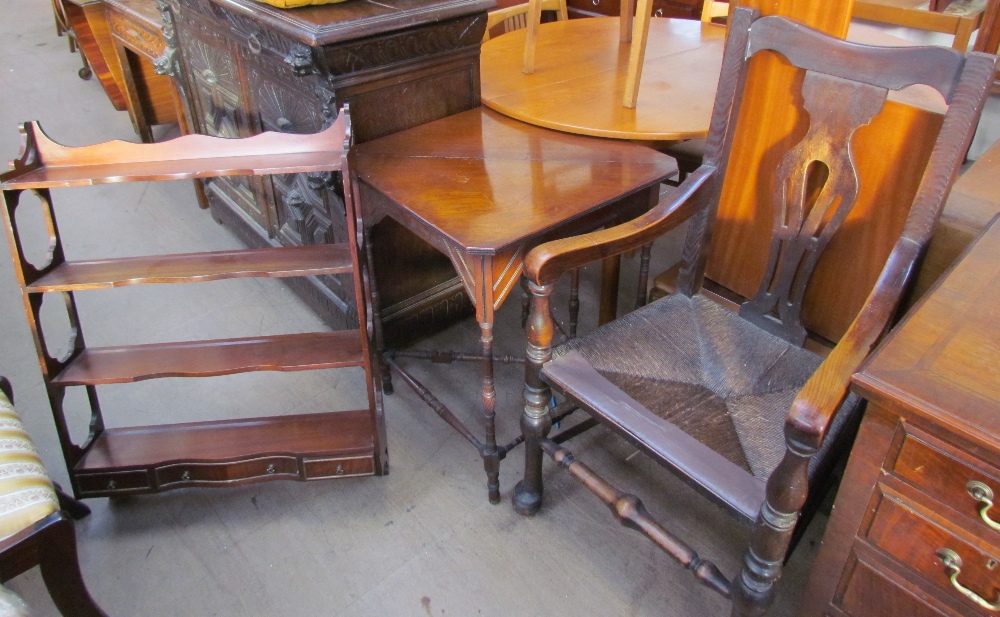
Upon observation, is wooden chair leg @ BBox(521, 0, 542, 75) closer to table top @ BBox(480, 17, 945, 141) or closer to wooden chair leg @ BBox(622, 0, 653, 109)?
table top @ BBox(480, 17, 945, 141)

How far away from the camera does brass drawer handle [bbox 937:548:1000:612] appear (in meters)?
0.99

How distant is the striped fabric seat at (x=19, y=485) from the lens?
48.6 inches

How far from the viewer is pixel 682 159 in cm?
223

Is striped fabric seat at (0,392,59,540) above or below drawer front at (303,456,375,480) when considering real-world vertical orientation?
above

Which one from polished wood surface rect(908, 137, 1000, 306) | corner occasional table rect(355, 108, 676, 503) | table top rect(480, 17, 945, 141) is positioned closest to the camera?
polished wood surface rect(908, 137, 1000, 306)

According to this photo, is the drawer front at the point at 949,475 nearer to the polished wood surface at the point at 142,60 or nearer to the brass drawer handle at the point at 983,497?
the brass drawer handle at the point at 983,497

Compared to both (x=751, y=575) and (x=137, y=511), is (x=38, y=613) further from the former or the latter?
(x=751, y=575)

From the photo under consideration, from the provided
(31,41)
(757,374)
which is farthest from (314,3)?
(31,41)

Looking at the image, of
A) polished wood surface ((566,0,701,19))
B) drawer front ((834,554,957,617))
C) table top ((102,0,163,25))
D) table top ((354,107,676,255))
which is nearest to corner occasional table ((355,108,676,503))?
A: table top ((354,107,676,255))

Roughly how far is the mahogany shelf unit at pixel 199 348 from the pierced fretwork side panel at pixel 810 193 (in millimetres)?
948

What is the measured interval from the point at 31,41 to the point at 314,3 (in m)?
5.19

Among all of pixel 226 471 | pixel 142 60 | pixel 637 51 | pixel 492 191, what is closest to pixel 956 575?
pixel 492 191

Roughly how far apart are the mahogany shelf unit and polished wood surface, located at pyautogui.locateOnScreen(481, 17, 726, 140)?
64cm

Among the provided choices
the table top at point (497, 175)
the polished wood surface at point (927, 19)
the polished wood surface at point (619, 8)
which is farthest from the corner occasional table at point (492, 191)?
the polished wood surface at point (619, 8)
